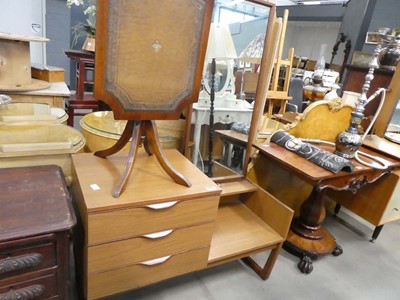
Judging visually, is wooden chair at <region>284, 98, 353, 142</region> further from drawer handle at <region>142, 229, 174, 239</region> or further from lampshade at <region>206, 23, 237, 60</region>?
drawer handle at <region>142, 229, 174, 239</region>

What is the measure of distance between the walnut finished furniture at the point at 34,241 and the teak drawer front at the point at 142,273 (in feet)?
0.47

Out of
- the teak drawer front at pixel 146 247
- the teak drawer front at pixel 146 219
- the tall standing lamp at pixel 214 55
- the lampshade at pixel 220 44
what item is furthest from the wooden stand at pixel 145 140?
the lampshade at pixel 220 44

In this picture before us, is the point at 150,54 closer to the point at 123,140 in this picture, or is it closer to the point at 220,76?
the point at 123,140

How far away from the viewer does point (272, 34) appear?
1423 millimetres

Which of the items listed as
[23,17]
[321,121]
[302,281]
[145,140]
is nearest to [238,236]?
[302,281]

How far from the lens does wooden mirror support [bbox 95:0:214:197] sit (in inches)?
36.6

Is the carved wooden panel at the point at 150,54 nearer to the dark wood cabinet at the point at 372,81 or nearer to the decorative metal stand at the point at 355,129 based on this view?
the decorative metal stand at the point at 355,129

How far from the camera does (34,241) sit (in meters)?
0.80

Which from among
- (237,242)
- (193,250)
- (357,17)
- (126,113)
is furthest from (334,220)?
(357,17)

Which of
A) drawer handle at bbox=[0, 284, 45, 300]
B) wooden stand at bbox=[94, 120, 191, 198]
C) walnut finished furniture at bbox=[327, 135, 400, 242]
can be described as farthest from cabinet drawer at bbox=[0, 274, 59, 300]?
walnut finished furniture at bbox=[327, 135, 400, 242]

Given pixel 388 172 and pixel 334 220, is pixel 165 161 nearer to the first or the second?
pixel 388 172

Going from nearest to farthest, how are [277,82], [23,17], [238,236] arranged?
1. [238,236]
2. [277,82]
3. [23,17]

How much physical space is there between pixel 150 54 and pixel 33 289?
850 millimetres

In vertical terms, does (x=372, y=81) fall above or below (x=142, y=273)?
above
